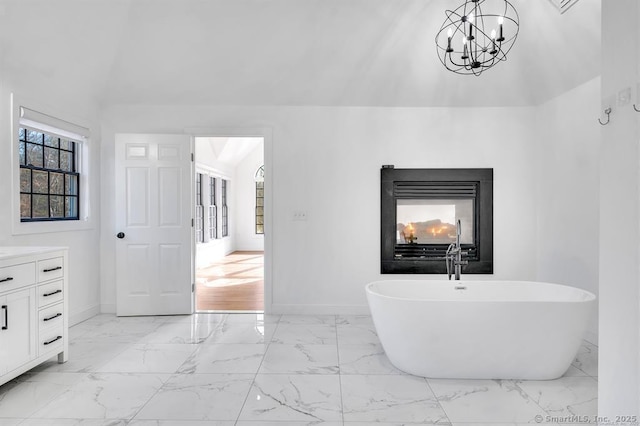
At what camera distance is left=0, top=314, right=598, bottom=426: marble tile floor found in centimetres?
223

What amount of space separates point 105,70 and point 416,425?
13.7 feet

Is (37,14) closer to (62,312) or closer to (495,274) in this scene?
(62,312)

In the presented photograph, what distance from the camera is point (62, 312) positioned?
117 inches

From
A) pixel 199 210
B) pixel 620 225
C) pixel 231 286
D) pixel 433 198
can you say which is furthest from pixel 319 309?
pixel 199 210

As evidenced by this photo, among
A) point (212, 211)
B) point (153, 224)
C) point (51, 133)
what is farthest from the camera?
point (212, 211)

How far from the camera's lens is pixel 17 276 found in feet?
8.42

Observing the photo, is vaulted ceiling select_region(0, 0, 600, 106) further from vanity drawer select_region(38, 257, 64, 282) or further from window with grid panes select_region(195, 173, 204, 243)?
window with grid panes select_region(195, 173, 204, 243)

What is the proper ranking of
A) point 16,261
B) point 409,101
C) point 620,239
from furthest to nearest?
1. point 409,101
2. point 16,261
3. point 620,239

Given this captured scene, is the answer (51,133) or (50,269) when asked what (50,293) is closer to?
(50,269)

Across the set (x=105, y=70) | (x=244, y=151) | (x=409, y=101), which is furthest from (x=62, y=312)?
(x=244, y=151)

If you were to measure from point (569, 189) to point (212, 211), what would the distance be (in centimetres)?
702

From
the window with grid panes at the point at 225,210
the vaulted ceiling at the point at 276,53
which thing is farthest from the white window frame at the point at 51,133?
the window with grid panes at the point at 225,210

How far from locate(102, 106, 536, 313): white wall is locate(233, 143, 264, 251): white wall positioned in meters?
5.97

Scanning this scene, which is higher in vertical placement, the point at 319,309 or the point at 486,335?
the point at 486,335
